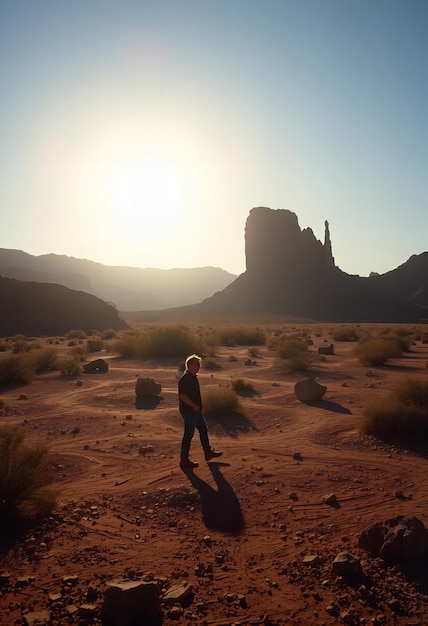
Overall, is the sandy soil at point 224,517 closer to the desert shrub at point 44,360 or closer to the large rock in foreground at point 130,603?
the large rock in foreground at point 130,603

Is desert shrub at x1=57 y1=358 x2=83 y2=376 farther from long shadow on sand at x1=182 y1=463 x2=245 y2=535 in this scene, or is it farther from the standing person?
Result: long shadow on sand at x1=182 y1=463 x2=245 y2=535

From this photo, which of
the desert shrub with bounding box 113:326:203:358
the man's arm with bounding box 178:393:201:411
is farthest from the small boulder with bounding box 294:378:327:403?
the desert shrub with bounding box 113:326:203:358

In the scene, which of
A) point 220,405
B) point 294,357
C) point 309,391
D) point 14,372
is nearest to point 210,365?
point 294,357

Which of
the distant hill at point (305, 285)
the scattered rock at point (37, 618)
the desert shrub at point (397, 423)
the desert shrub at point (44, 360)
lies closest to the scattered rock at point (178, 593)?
the scattered rock at point (37, 618)

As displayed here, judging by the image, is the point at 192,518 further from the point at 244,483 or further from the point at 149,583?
the point at 149,583

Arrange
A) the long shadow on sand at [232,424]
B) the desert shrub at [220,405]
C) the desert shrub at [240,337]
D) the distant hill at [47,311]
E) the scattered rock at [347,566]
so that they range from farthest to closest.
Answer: the distant hill at [47,311] < the desert shrub at [240,337] < the desert shrub at [220,405] < the long shadow on sand at [232,424] < the scattered rock at [347,566]

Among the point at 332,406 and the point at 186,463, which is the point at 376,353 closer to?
the point at 332,406

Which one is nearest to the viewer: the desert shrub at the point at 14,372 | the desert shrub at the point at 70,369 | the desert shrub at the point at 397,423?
the desert shrub at the point at 397,423

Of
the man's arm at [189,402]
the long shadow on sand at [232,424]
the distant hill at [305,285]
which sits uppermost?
the distant hill at [305,285]
